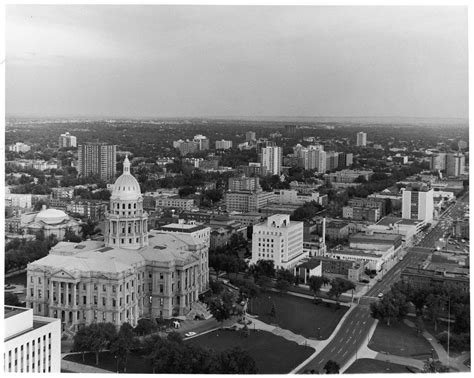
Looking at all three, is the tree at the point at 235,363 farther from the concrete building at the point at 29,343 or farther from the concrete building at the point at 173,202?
the concrete building at the point at 173,202

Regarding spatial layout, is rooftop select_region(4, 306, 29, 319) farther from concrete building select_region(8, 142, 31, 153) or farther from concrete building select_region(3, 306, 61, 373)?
concrete building select_region(8, 142, 31, 153)

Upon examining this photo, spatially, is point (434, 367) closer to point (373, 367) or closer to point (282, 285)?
point (373, 367)

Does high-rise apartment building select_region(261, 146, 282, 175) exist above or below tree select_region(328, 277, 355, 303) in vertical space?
above

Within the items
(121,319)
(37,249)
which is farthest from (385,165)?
(121,319)

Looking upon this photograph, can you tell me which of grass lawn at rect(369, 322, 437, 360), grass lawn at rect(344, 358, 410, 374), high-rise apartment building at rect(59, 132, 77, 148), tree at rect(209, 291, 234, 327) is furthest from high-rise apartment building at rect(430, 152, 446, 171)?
grass lawn at rect(344, 358, 410, 374)

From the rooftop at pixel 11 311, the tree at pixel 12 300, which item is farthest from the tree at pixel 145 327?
the rooftop at pixel 11 311

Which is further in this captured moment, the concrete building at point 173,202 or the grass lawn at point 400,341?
the concrete building at point 173,202
